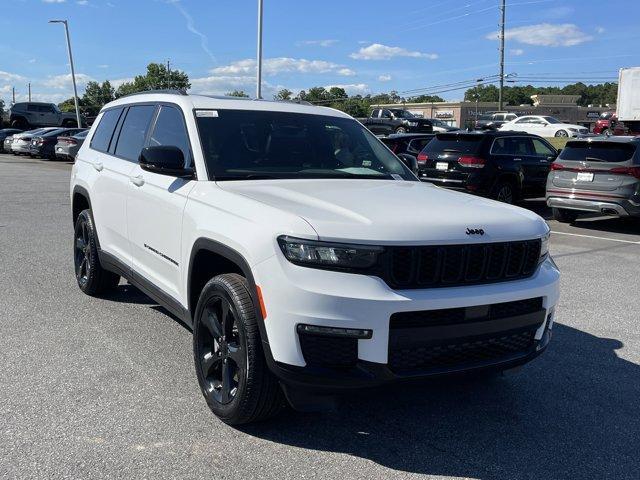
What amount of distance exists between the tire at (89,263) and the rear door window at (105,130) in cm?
64

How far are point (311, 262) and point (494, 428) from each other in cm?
156

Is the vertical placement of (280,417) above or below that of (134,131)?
below

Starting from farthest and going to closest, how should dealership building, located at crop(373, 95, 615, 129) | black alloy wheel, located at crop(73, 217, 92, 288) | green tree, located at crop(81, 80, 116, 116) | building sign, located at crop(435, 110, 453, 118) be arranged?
green tree, located at crop(81, 80, 116, 116) → building sign, located at crop(435, 110, 453, 118) → dealership building, located at crop(373, 95, 615, 129) → black alloy wheel, located at crop(73, 217, 92, 288)

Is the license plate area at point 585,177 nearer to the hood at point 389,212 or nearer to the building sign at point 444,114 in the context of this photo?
the hood at point 389,212

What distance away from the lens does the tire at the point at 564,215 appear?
13.4 m

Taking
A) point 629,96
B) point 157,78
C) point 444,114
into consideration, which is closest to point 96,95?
point 157,78

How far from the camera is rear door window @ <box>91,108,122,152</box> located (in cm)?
611

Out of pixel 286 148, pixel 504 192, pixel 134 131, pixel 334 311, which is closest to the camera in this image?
pixel 334 311

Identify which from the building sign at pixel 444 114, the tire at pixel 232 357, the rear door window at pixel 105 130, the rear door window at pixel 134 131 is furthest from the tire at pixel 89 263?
the building sign at pixel 444 114

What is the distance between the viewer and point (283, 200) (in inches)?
→ 145

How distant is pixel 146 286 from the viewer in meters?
4.92

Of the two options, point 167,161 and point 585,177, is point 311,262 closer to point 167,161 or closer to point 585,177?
point 167,161

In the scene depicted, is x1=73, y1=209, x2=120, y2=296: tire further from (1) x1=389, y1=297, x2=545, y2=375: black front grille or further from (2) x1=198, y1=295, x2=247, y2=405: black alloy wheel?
(1) x1=389, y1=297, x2=545, y2=375: black front grille

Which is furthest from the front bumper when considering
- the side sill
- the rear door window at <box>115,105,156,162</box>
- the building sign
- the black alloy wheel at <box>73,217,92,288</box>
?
the building sign
